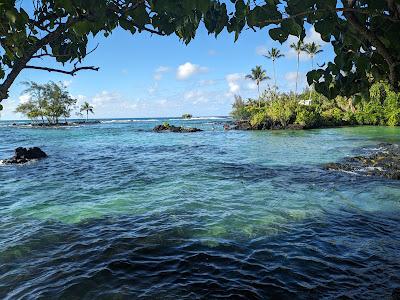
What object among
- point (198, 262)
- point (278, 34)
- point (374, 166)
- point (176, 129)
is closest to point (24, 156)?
point (198, 262)

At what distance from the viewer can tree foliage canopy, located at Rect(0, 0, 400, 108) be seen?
2.60 meters

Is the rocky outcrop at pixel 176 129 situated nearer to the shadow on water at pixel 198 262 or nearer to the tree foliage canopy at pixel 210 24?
the shadow on water at pixel 198 262

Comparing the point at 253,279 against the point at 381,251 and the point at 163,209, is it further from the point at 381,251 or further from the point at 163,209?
the point at 163,209

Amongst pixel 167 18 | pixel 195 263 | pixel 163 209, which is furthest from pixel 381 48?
pixel 163 209

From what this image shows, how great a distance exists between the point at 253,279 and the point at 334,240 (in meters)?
3.30

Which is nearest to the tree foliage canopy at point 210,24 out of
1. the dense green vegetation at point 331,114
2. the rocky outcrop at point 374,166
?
the rocky outcrop at point 374,166

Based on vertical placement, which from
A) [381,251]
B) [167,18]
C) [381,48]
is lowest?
[381,251]

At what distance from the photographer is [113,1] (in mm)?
2945

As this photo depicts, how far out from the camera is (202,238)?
945 centimetres

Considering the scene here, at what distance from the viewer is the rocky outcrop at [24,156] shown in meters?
26.8

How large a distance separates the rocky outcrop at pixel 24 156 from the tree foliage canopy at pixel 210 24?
26133 mm

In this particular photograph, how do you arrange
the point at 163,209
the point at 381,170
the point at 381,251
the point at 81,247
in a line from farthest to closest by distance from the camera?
1. the point at 381,170
2. the point at 163,209
3. the point at 81,247
4. the point at 381,251

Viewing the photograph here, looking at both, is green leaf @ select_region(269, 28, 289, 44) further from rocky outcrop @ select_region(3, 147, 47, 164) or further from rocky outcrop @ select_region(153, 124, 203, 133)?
rocky outcrop @ select_region(153, 124, 203, 133)

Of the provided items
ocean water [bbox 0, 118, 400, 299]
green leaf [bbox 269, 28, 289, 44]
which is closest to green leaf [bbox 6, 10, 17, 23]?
green leaf [bbox 269, 28, 289, 44]
